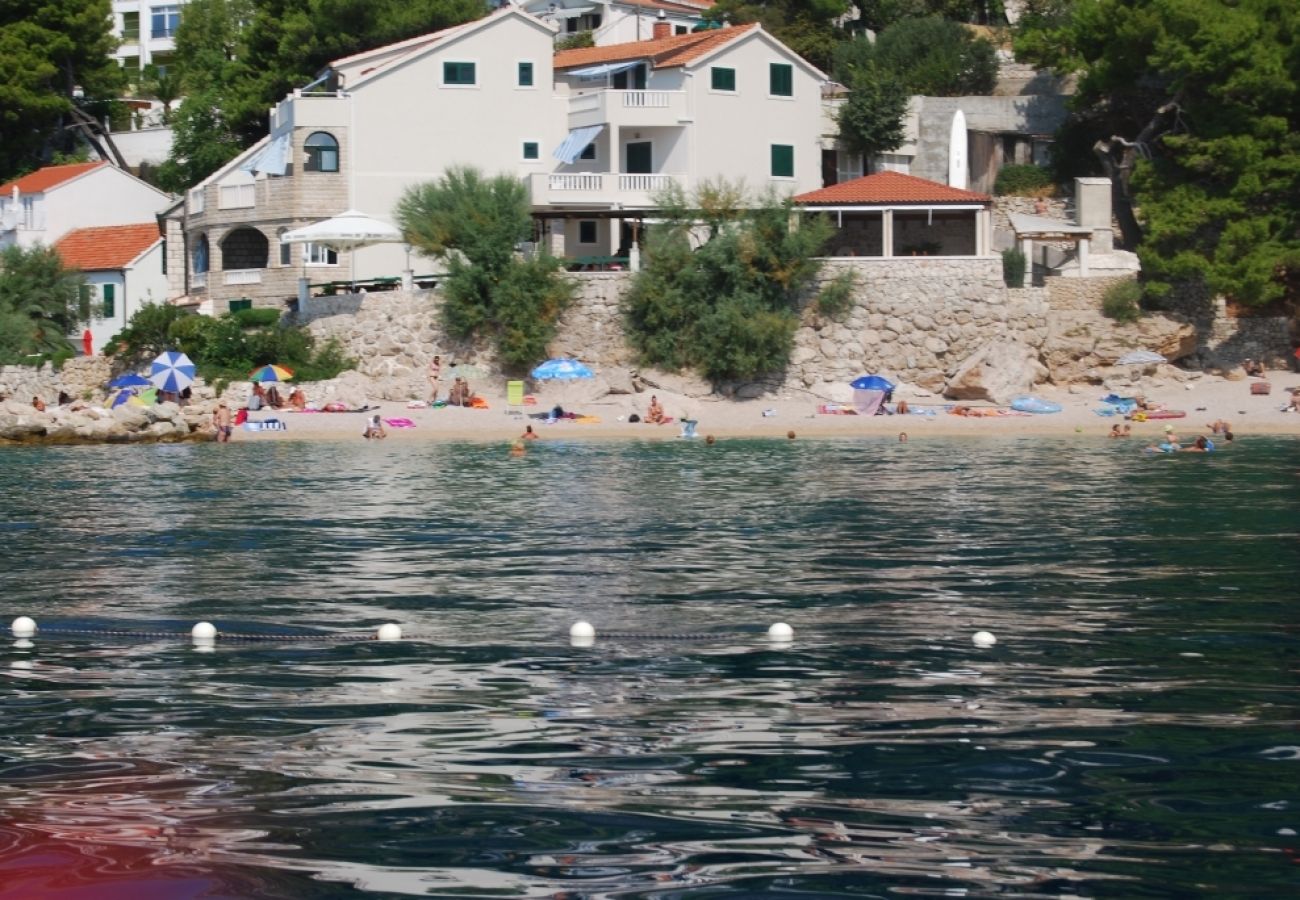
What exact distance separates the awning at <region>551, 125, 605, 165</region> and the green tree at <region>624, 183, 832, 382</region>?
6071mm

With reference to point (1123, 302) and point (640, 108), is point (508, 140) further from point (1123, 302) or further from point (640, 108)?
point (1123, 302)

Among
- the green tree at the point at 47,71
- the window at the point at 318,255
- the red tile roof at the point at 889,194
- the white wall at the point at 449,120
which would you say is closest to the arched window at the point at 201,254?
the window at the point at 318,255

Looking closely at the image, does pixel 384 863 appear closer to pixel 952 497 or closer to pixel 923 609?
pixel 923 609

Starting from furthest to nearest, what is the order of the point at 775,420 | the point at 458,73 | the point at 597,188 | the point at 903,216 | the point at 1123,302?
the point at 458,73 → the point at 903,216 → the point at 597,188 → the point at 1123,302 → the point at 775,420

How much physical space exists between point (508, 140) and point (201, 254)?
11.1 m

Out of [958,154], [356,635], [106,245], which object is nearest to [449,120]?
[106,245]

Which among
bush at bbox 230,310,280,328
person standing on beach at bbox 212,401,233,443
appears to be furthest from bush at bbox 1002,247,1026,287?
person standing on beach at bbox 212,401,233,443

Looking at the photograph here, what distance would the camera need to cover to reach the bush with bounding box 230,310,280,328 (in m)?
53.8

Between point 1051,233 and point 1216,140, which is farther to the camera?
point 1051,233

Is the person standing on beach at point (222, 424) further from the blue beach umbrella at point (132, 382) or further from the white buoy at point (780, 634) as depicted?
the white buoy at point (780, 634)

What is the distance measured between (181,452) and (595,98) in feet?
66.3

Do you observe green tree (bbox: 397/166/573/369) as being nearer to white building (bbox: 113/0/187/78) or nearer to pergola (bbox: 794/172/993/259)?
pergola (bbox: 794/172/993/259)

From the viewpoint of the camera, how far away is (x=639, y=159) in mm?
57750

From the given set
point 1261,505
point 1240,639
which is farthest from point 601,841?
point 1261,505
